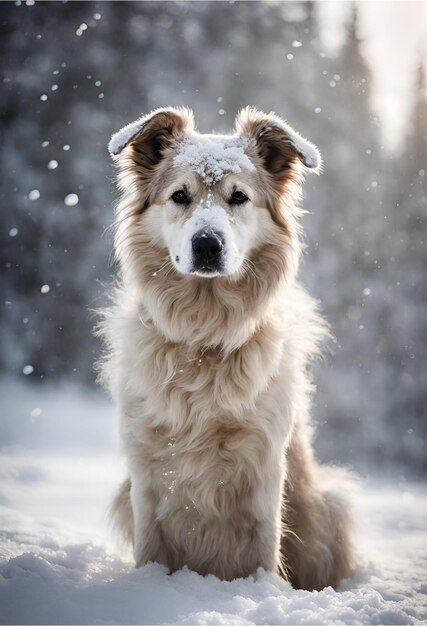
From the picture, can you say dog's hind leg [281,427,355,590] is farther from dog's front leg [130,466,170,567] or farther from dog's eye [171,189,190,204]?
dog's eye [171,189,190,204]

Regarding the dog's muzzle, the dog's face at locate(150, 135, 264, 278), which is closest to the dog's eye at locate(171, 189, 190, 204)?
the dog's face at locate(150, 135, 264, 278)

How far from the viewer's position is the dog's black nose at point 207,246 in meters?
3.23

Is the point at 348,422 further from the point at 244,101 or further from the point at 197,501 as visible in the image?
the point at 197,501

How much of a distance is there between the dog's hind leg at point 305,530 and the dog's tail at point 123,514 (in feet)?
3.27

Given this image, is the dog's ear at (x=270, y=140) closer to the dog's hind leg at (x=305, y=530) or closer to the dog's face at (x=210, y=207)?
the dog's face at (x=210, y=207)

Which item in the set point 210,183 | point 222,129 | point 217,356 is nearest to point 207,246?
point 210,183

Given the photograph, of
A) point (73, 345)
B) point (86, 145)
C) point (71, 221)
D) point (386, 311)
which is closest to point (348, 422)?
point (386, 311)

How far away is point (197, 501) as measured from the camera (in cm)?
326

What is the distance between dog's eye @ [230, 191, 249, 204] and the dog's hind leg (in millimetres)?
1482

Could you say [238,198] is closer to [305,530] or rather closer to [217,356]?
[217,356]

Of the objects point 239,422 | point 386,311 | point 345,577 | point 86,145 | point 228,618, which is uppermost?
point 86,145

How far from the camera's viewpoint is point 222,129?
15.1 metres

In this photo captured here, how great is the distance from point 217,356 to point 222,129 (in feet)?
41.4

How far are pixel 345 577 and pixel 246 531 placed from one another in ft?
3.63
